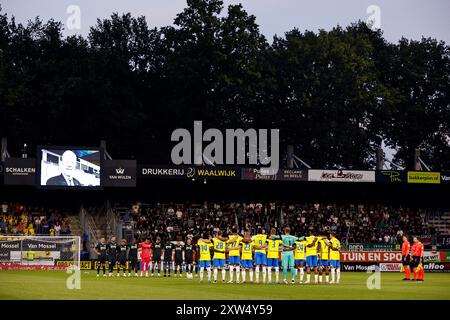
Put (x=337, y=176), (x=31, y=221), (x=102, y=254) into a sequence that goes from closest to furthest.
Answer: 1. (x=102, y=254)
2. (x=31, y=221)
3. (x=337, y=176)

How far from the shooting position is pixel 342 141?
88.9 metres

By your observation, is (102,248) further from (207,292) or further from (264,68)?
(264,68)

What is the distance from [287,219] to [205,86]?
55.9ft

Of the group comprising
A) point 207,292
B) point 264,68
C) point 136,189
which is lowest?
point 207,292

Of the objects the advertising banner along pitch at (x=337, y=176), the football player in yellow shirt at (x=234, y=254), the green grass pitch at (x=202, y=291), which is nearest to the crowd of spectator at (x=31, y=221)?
the advertising banner along pitch at (x=337, y=176)

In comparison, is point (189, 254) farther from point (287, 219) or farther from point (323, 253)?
point (287, 219)

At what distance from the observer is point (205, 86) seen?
282ft

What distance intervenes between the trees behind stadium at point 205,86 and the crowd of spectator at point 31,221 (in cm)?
1460

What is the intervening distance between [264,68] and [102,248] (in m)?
38.6

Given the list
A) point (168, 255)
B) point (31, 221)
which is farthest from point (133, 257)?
point (31, 221)

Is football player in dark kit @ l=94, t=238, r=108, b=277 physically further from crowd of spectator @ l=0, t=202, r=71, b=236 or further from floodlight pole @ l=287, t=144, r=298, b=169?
floodlight pole @ l=287, t=144, r=298, b=169

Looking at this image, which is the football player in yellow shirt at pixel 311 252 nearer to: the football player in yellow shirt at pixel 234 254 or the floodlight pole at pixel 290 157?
the football player in yellow shirt at pixel 234 254
